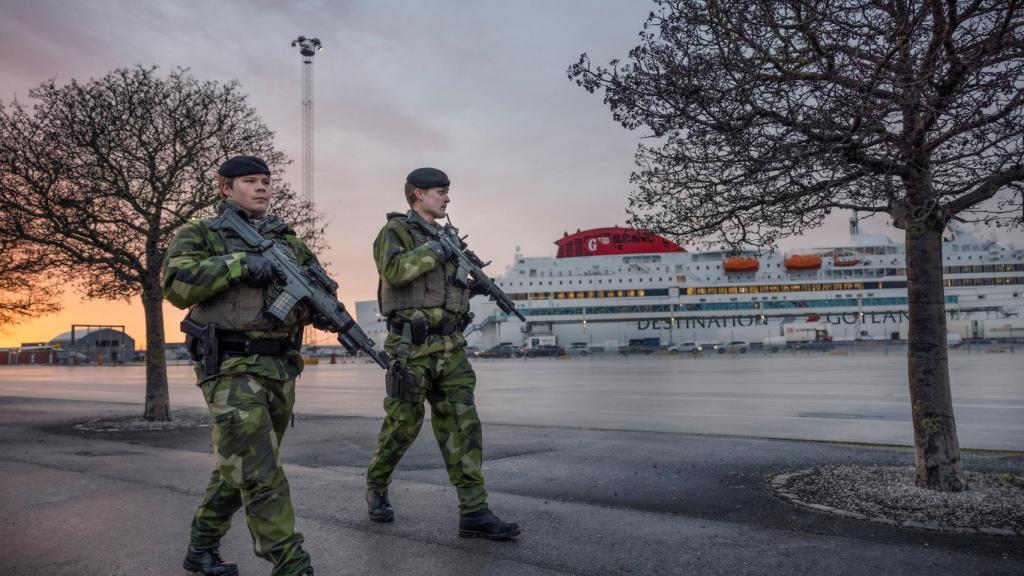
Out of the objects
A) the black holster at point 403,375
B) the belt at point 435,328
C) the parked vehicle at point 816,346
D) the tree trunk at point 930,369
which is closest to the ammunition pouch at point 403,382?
the black holster at point 403,375

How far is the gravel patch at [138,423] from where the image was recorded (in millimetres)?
10898

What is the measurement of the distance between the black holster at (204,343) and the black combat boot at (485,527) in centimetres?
182

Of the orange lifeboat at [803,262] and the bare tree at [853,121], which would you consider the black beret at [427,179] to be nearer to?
the bare tree at [853,121]

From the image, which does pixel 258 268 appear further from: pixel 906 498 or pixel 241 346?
pixel 906 498

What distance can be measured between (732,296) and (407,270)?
76.8 m

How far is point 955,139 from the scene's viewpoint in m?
4.69

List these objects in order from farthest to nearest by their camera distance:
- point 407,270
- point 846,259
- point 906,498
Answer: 1. point 846,259
2. point 906,498
3. point 407,270

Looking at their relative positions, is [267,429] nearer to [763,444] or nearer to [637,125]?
[637,125]

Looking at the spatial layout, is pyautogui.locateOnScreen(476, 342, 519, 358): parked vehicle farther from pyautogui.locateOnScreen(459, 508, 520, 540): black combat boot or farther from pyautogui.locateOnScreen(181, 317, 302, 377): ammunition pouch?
pyautogui.locateOnScreen(181, 317, 302, 377): ammunition pouch

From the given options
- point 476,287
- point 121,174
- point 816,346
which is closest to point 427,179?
point 476,287

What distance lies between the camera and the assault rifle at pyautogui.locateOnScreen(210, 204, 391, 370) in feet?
11.3

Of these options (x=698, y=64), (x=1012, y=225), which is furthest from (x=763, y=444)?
(x=698, y=64)

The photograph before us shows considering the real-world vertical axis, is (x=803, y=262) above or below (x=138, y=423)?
above

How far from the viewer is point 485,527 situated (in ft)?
13.5
